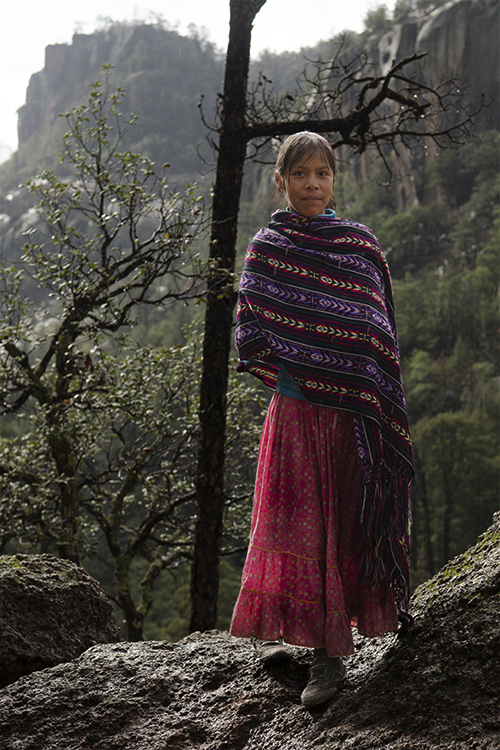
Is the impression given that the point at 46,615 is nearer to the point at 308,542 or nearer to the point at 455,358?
the point at 308,542

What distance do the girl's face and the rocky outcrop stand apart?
147cm

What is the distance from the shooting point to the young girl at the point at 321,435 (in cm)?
Answer: 229

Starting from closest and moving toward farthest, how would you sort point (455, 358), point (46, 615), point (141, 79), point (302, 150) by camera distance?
point (302, 150), point (46, 615), point (455, 358), point (141, 79)

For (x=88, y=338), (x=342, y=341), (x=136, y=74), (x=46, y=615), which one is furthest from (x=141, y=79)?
(x=342, y=341)

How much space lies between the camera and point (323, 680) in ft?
7.31

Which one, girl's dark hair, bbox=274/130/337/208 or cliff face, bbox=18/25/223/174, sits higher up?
cliff face, bbox=18/25/223/174

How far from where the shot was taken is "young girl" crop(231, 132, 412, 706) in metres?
2.29

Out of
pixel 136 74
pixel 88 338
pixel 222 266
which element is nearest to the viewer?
pixel 222 266

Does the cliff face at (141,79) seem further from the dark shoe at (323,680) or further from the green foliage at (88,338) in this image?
the dark shoe at (323,680)

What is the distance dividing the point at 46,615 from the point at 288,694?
1.24 m

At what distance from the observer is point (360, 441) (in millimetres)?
2326

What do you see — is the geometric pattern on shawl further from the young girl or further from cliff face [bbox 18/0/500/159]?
cliff face [bbox 18/0/500/159]

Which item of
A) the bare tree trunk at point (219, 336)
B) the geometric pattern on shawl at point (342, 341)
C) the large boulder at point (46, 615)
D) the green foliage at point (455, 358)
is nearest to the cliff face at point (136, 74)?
the green foliage at point (455, 358)

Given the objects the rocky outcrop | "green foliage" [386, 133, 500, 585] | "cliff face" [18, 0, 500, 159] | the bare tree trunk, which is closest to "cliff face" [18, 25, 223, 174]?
"cliff face" [18, 0, 500, 159]
